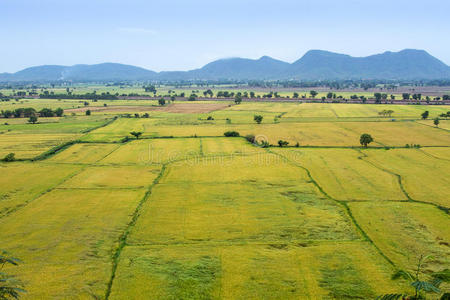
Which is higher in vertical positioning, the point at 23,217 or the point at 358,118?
the point at 358,118

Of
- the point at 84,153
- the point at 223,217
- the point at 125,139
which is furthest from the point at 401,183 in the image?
the point at 125,139

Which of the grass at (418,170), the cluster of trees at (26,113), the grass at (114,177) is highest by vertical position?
the cluster of trees at (26,113)

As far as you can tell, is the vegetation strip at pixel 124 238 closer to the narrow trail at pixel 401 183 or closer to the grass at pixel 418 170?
the narrow trail at pixel 401 183

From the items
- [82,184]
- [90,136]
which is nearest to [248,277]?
[82,184]

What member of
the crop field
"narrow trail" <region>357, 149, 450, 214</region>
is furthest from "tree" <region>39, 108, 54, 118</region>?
"narrow trail" <region>357, 149, 450, 214</region>

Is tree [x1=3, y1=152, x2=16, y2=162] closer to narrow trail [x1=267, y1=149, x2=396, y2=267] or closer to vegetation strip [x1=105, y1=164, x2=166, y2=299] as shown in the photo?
vegetation strip [x1=105, y1=164, x2=166, y2=299]

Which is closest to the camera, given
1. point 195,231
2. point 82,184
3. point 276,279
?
point 276,279

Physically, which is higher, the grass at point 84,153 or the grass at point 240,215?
the grass at point 84,153

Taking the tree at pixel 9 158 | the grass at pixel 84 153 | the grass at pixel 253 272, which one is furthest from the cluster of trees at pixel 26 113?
the grass at pixel 253 272

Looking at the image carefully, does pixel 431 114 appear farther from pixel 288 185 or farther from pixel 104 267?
pixel 104 267
